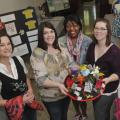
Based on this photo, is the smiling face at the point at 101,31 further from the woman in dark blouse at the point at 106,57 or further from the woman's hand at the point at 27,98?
the woman's hand at the point at 27,98

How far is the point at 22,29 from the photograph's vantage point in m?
4.42

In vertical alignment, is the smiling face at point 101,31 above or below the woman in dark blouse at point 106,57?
above

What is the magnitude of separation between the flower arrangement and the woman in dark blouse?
62 mm

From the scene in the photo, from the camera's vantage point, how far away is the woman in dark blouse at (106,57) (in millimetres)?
2211

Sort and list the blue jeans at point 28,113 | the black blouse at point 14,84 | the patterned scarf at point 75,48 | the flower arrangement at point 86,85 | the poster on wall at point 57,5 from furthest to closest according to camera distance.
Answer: the poster on wall at point 57,5 → the patterned scarf at point 75,48 → the blue jeans at point 28,113 → the flower arrangement at point 86,85 → the black blouse at point 14,84

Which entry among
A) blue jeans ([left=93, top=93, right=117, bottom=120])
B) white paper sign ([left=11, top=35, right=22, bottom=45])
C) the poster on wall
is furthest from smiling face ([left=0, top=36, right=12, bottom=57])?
the poster on wall

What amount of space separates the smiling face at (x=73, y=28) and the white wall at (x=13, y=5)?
2049mm

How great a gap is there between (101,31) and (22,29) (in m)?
2.38

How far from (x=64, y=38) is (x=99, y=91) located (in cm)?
58

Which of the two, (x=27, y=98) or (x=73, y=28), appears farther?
(x=73, y=28)

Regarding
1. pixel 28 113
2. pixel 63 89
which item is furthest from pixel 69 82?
pixel 28 113

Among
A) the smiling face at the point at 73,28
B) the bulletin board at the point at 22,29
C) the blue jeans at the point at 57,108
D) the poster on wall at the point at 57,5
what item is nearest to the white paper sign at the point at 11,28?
the bulletin board at the point at 22,29

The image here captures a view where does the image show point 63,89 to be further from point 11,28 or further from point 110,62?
point 11,28

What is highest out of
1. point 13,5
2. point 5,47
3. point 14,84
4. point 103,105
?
point 13,5
